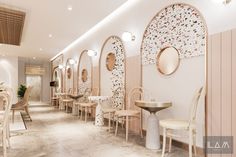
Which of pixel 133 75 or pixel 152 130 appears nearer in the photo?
pixel 152 130

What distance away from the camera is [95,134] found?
13.9 feet

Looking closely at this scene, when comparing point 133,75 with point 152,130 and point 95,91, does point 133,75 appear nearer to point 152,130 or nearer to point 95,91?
point 152,130

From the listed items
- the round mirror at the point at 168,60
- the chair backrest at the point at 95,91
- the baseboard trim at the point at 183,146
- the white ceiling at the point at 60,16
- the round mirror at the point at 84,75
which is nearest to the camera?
the baseboard trim at the point at 183,146

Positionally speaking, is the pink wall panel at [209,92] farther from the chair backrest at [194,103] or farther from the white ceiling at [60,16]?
A: the white ceiling at [60,16]

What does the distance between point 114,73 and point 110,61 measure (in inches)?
17.8

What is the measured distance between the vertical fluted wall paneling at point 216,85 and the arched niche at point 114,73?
7.92ft

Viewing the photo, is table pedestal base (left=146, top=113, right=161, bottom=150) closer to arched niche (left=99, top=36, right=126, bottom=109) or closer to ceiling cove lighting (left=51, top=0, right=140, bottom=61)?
arched niche (left=99, top=36, right=126, bottom=109)

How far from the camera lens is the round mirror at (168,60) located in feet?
11.1

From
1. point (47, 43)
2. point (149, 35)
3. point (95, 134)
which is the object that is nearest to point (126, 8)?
point (149, 35)

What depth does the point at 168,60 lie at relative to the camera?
3516 millimetres

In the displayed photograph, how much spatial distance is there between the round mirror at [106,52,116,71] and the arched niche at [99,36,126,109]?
59 millimetres

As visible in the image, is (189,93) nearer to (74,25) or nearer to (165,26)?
(165,26)

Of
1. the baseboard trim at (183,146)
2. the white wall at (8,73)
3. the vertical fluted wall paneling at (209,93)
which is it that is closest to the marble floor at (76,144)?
the baseboard trim at (183,146)

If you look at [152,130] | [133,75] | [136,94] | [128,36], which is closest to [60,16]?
[128,36]
